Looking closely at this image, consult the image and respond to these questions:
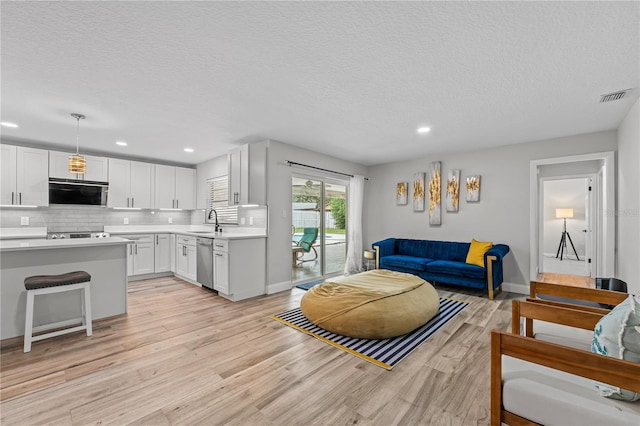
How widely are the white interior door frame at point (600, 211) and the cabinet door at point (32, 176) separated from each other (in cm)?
791

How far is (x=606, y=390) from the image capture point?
1191mm

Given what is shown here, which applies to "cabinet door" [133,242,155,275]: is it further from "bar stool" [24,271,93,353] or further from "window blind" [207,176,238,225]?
"bar stool" [24,271,93,353]

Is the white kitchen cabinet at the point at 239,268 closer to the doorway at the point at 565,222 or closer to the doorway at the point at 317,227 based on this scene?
the doorway at the point at 317,227

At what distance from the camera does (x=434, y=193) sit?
528 centimetres

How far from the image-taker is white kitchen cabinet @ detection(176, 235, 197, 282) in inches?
192

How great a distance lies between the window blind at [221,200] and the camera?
17.9 ft

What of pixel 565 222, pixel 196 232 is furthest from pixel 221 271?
pixel 565 222

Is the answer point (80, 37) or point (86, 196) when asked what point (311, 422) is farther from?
point (86, 196)

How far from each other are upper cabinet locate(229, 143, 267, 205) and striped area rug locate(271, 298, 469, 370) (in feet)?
6.33

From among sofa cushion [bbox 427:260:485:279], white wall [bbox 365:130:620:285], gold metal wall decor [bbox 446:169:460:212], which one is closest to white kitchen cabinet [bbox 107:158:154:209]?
white wall [bbox 365:130:620:285]

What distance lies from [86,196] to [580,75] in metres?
6.94

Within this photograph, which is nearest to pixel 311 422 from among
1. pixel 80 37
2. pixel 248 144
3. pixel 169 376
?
pixel 169 376

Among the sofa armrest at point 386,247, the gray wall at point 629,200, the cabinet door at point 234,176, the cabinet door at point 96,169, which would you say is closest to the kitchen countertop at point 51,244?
the cabinet door at point 234,176

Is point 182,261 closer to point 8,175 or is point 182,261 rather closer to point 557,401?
point 8,175
